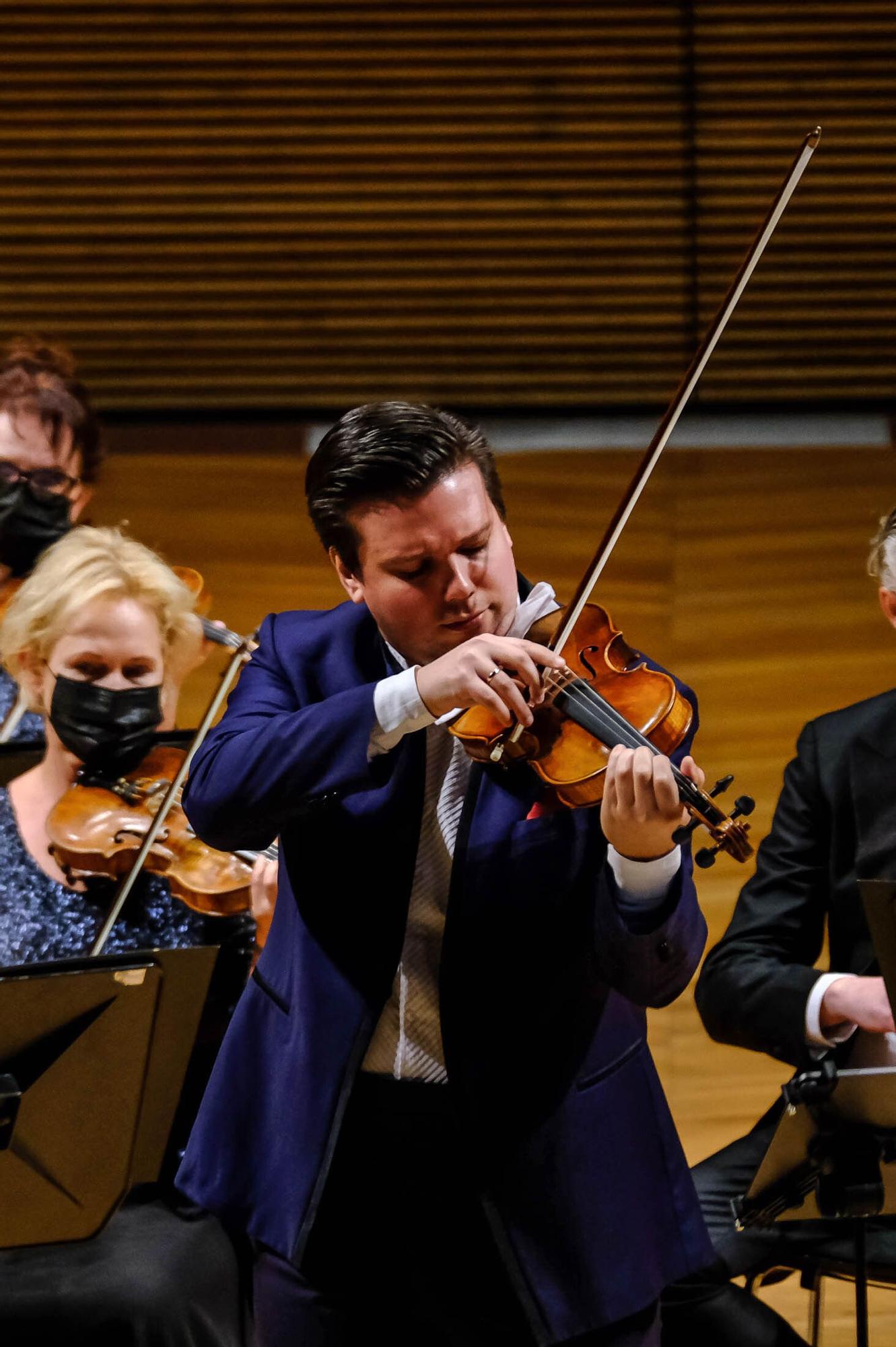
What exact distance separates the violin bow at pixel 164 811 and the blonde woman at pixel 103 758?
55 millimetres

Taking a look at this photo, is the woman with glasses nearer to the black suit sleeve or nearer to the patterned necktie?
the black suit sleeve

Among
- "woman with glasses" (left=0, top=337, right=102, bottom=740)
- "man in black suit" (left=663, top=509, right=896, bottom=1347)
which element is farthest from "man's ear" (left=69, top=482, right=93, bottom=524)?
"man in black suit" (left=663, top=509, right=896, bottom=1347)

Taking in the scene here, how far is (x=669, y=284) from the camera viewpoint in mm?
3871

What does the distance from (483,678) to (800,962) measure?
905 millimetres

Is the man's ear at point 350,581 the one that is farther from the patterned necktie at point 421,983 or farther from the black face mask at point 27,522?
the black face mask at point 27,522

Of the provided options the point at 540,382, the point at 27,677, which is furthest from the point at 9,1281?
the point at 540,382

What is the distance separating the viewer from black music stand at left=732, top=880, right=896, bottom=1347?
1468 mm

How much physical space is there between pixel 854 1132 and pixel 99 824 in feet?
3.09

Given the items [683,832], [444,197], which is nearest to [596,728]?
[683,832]

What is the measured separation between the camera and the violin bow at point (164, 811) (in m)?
1.80

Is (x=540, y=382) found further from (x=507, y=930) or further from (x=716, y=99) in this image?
(x=507, y=930)

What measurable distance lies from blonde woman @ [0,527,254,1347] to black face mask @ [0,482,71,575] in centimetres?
33

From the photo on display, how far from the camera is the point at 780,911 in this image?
6.24ft

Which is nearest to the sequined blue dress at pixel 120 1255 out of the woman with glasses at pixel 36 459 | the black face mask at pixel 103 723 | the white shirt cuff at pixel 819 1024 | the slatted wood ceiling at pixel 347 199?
the black face mask at pixel 103 723
